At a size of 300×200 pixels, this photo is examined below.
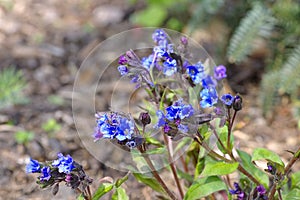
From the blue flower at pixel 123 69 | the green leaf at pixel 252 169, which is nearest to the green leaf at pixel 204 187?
the green leaf at pixel 252 169

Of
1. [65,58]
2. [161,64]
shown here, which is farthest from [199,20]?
[161,64]

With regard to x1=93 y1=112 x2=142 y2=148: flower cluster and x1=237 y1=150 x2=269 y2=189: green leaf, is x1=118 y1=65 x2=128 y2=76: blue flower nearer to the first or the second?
x1=93 y1=112 x2=142 y2=148: flower cluster

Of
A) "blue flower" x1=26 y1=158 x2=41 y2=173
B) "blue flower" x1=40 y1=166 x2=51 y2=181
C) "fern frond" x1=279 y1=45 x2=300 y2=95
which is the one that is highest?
"fern frond" x1=279 y1=45 x2=300 y2=95

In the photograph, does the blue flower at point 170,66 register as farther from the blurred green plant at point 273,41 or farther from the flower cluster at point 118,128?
the blurred green plant at point 273,41

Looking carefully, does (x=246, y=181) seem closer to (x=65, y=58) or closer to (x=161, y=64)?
(x=161, y=64)

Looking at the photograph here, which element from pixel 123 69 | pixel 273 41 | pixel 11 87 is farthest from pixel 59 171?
pixel 273 41

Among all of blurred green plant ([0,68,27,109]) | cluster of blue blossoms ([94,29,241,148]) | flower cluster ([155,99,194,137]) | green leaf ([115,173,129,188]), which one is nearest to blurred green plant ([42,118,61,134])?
blurred green plant ([0,68,27,109])
